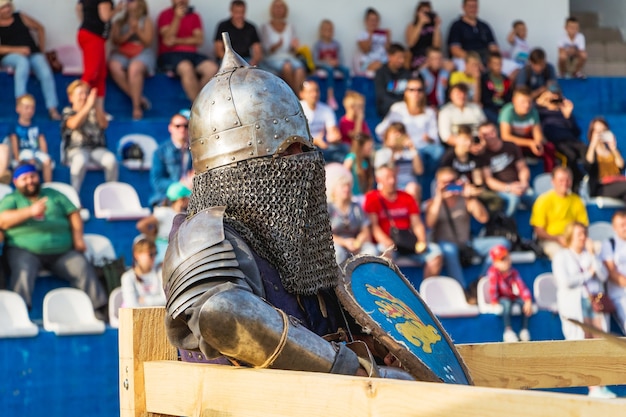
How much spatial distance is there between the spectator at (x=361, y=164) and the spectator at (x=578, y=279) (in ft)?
5.41

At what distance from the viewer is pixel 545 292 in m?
9.42

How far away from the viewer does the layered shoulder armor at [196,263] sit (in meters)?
2.81

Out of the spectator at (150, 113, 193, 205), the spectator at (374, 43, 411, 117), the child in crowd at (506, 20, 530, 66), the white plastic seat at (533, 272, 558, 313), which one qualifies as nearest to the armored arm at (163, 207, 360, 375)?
the spectator at (150, 113, 193, 205)

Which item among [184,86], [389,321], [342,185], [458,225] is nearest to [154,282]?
[342,185]

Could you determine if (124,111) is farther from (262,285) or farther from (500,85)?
(262,285)

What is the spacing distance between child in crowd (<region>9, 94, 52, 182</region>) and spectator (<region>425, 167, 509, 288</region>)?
9.80 ft

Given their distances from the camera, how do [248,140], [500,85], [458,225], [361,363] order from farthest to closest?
[500,85] < [458,225] < [248,140] < [361,363]

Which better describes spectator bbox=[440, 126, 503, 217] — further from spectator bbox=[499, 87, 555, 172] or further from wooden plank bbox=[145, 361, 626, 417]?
wooden plank bbox=[145, 361, 626, 417]

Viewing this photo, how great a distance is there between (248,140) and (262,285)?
396 millimetres

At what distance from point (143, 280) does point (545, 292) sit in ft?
11.0

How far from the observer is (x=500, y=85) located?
12.3 meters

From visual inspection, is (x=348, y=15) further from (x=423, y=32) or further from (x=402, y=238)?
(x=402, y=238)

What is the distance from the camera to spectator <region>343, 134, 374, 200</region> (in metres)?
9.83

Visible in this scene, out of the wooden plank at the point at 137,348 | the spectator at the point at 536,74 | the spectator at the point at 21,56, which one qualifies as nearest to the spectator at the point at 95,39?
the spectator at the point at 21,56
